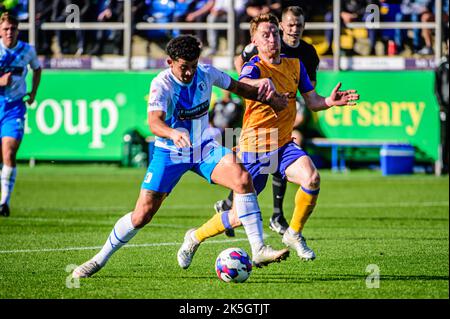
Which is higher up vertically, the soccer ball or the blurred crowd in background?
the blurred crowd in background

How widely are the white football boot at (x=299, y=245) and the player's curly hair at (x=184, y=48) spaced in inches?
86.8

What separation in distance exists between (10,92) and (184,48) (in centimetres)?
624

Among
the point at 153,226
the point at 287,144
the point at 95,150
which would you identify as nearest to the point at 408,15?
the point at 95,150

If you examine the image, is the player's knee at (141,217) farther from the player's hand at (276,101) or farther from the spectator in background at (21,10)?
the spectator in background at (21,10)

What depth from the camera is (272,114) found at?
9.80 metres

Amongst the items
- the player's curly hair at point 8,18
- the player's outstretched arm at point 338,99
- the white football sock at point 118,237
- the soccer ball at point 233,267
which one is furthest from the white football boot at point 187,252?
the player's curly hair at point 8,18

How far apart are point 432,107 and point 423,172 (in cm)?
152

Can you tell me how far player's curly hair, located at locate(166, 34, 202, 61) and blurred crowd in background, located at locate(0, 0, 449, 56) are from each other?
46.8 feet

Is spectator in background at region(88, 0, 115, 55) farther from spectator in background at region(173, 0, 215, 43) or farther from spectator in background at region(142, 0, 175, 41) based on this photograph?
spectator in background at region(173, 0, 215, 43)

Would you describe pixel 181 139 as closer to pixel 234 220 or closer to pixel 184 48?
pixel 184 48

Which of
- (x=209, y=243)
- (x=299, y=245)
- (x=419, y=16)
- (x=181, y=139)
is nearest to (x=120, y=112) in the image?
(x=419, y=16)

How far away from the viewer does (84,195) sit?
16.9 metres

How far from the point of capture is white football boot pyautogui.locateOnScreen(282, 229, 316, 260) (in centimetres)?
920

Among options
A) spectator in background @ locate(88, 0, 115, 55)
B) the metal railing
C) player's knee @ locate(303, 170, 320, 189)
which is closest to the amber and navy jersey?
player's knee @ locate(303, 170, 320, 189)
